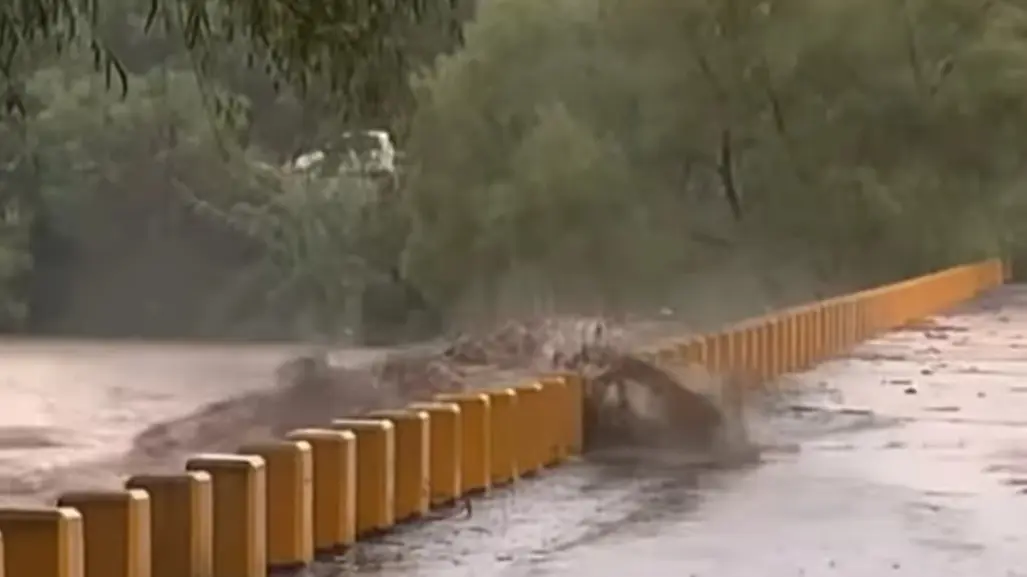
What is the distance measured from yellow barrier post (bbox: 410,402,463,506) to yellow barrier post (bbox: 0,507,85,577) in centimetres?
370

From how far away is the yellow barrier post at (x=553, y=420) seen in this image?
12516 millimetres

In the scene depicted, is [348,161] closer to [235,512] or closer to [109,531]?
[235,512]

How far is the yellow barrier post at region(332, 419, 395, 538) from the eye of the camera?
9742mm

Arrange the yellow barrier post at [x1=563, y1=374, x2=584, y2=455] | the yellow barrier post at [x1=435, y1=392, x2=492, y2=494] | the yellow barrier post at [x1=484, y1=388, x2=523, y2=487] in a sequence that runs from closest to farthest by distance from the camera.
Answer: the yellow barrier post at [x1=435, y1=392, x2=492, y2=494]
the yellow barrier post at [x1=484, y1=388, x2=523, y2=487]
the yellow barrier post at [x1=563, y1=374, x2=584, y2=455]

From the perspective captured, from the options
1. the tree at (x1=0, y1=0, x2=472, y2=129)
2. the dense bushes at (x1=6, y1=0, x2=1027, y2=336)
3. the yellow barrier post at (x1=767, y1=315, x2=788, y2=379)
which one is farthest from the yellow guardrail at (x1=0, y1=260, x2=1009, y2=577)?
the dense bushes at (x1=6, y1=0, x2=1027, y2=336)

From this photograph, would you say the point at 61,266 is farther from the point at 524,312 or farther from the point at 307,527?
the point at 307,527

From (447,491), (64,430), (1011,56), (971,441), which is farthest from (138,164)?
(447,491)

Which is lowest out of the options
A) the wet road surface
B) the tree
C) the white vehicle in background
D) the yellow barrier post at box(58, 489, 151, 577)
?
the wet road surface

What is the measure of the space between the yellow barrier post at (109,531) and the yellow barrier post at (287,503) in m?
1.35

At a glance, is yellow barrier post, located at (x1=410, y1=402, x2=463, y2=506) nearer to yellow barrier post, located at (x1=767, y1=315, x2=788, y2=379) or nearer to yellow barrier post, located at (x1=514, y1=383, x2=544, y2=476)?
yellow barrier post, located at (x1=514, y1=383, x2=544, y2=476)

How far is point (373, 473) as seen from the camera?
9.80 meters

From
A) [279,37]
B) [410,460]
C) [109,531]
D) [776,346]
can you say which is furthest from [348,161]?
[109,531]

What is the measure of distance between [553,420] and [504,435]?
1.11m

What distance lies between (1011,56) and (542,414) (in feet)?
74.1
